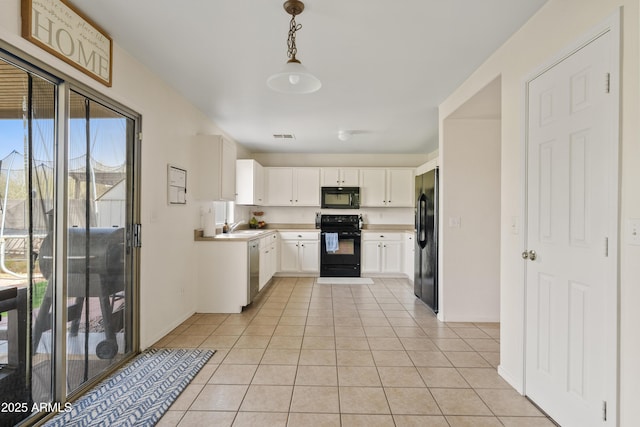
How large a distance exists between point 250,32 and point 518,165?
2.03 m

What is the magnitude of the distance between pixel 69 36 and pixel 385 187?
5.10 meters

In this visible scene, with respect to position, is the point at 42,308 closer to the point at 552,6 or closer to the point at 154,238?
the point at 154,238

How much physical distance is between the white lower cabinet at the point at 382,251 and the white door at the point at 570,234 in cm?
378

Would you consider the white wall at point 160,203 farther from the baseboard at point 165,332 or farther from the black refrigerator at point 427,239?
the black refrigerator at point 427,239

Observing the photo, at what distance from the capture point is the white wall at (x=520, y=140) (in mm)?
1288

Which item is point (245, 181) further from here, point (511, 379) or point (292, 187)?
point (511, 379)

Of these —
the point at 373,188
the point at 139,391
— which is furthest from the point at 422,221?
the point at 139,391

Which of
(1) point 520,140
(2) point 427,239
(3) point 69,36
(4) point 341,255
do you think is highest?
(3) point 69,36

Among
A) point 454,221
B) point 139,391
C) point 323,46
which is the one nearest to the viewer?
point 139,391

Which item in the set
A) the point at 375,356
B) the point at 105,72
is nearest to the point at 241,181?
the point at 105,72

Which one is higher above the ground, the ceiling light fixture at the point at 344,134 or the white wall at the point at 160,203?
the ceiling light fixture at the point at 344,134

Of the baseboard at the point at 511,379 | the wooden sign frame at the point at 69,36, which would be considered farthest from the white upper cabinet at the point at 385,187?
the wooden sign frame at the point at 69,36

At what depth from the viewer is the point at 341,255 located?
5801 mm

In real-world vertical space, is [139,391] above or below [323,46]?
below
